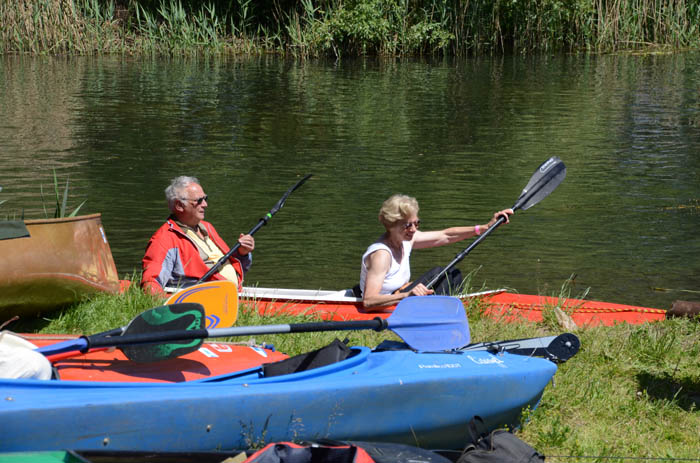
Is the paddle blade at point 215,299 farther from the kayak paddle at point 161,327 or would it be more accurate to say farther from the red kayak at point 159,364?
the kayak paddle at point 161,327

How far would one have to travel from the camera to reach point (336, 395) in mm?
3342

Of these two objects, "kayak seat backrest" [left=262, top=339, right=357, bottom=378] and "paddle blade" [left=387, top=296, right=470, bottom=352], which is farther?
"paddle blade" [left=387, top=296, right=470, bottom=352]

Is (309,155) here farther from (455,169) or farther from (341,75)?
(341,75)

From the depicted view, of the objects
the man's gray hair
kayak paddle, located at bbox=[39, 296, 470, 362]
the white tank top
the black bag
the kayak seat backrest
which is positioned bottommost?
the black bag

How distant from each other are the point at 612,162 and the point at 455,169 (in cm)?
190

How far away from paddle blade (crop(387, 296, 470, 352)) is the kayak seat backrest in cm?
36

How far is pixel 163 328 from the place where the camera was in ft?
11.3

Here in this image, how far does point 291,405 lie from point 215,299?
34.7 inches

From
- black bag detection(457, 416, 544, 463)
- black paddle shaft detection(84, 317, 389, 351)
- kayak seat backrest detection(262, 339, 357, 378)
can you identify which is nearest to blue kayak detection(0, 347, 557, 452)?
kayak seat backrest detection(262, 339, 357, 378)

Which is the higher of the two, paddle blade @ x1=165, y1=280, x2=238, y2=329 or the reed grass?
the reed grass

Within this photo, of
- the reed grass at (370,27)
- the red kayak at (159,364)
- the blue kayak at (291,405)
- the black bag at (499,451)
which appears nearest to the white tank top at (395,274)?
the blue kayak at (291,405)

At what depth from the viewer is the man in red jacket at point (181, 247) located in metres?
5.20

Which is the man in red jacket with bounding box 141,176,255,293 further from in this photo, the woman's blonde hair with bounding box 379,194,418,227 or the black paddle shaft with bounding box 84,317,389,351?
the black paddle shaft with bounding box 84,317,389,351

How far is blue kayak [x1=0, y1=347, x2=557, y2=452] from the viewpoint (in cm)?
298
